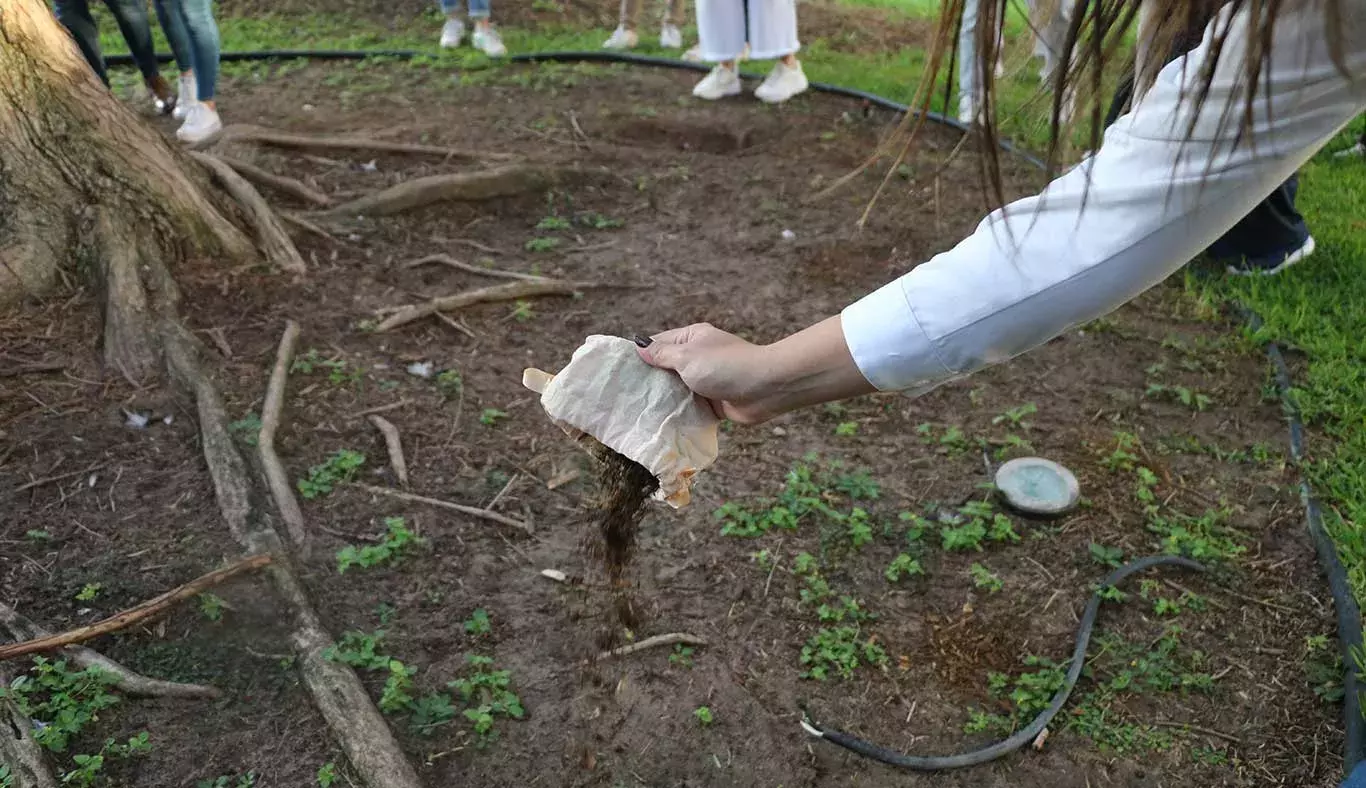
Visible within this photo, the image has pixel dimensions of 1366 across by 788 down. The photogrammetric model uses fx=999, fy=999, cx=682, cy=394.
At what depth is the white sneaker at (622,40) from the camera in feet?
25.3

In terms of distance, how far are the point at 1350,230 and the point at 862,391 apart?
4.24 meters

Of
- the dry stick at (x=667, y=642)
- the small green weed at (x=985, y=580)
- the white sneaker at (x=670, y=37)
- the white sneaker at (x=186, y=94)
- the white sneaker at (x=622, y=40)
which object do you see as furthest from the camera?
the white sneaker at (x=670, y=37)

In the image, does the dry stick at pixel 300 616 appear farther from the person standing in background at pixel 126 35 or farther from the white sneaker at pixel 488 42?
the white sneaker at pixel 488 42

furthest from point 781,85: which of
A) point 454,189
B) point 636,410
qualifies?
point 636,410

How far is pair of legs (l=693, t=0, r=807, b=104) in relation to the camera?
20.6ft

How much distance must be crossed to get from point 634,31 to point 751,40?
182 centimetres

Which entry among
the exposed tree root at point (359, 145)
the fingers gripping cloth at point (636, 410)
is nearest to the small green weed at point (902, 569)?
the fingers gripping cloth at point (636, 410)

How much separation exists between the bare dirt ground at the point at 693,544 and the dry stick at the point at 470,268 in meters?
0.08

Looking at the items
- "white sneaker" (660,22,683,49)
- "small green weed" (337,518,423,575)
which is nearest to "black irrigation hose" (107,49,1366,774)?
"small green weed" (337,518,423,575)

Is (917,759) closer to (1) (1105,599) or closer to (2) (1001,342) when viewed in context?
(1) (1105,599)

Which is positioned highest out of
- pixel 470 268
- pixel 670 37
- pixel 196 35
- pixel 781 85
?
pixel 196 35

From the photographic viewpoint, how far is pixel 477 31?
739 cm

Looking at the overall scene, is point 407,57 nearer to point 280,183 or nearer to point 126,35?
point 126,35

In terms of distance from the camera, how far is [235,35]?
26.4 ft
